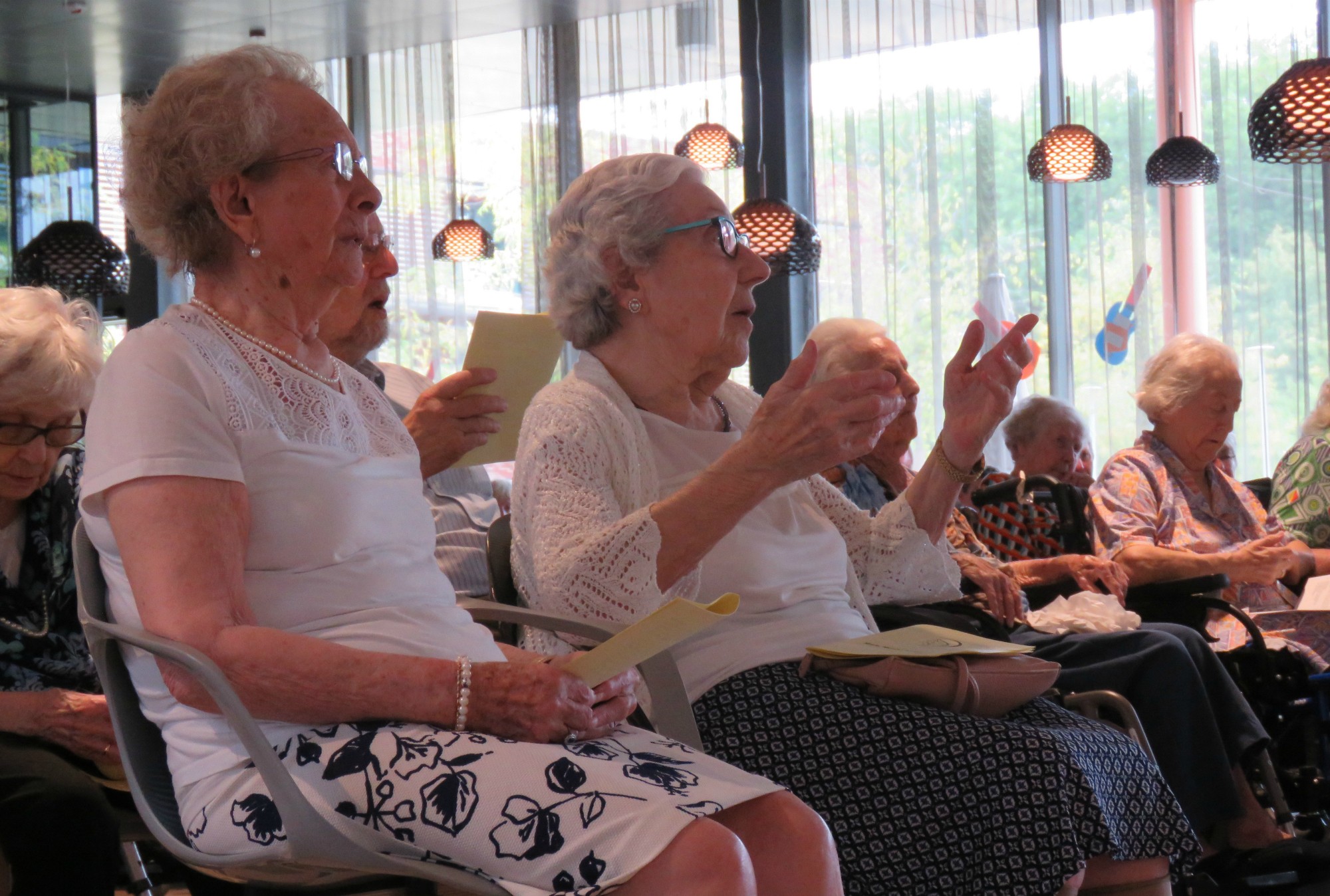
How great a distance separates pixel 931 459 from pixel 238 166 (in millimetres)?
1197

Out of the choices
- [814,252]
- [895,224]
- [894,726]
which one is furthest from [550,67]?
[894,726]

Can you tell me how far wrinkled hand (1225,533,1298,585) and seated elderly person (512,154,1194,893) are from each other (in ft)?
5.11

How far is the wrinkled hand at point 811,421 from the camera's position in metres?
1.74

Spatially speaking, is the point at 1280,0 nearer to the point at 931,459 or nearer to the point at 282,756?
the point at 931,459

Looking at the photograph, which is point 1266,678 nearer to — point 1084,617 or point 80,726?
point 1084,617

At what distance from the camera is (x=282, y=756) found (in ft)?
4.40

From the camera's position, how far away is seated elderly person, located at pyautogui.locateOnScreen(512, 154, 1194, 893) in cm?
168

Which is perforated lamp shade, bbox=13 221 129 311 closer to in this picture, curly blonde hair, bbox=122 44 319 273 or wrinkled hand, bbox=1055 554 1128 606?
wrinkled hand, bbox=1055 554 1128 606

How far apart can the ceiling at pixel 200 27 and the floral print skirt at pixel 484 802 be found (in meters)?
7.41

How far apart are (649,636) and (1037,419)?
3.73 metres

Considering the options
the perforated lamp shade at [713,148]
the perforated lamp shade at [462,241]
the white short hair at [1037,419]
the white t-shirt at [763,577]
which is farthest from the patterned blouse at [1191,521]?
the perforated lamp shade at [462,241]

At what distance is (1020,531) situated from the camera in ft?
12.2

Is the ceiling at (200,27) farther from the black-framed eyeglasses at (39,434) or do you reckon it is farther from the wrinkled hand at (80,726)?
the wrinkled hand at (80,726)

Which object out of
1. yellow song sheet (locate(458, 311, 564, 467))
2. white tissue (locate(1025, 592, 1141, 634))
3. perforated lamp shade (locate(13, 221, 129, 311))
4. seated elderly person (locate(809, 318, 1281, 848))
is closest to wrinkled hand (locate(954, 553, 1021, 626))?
seated elderly person (locate(809, 318, 1281, 848))
